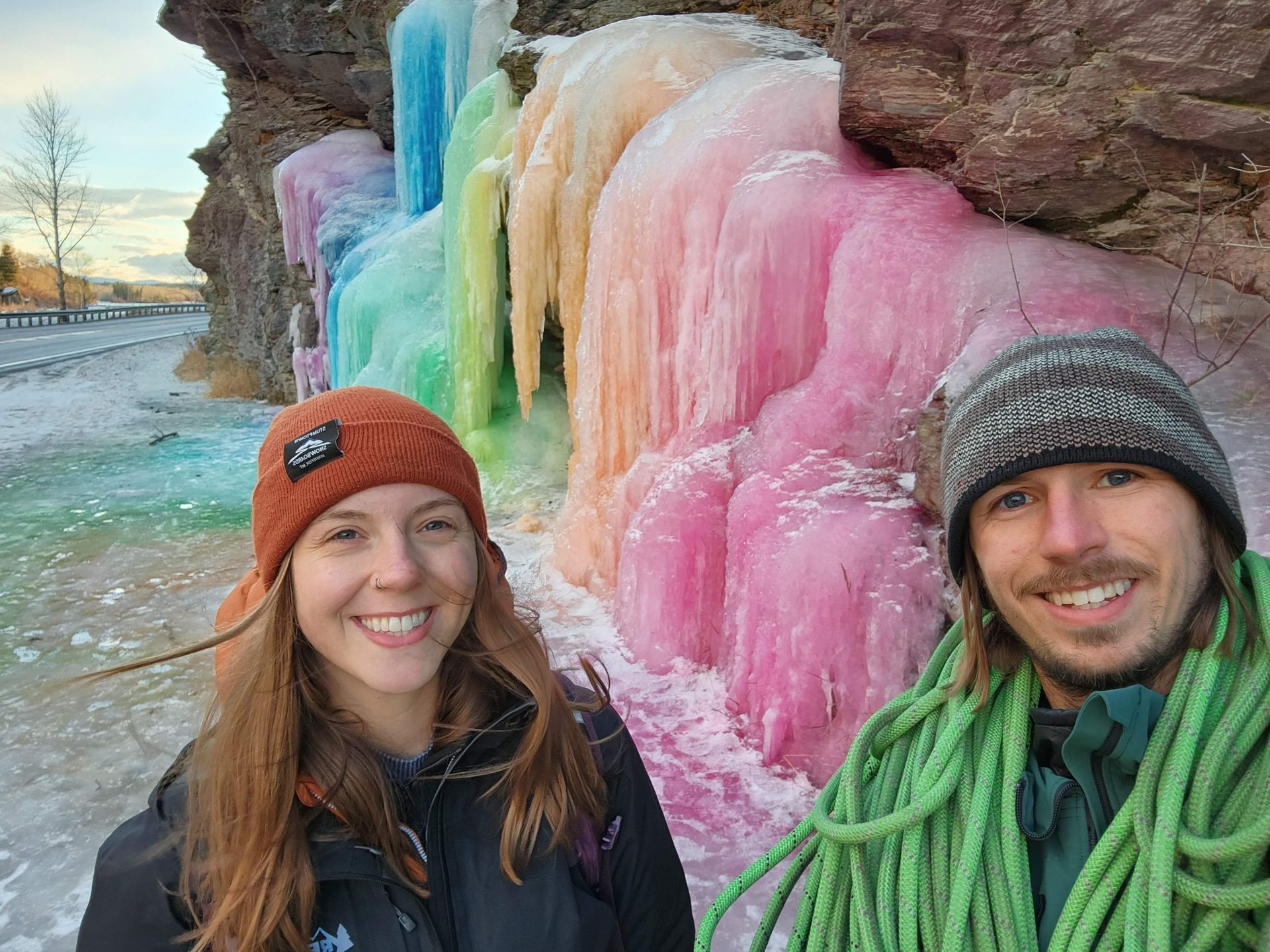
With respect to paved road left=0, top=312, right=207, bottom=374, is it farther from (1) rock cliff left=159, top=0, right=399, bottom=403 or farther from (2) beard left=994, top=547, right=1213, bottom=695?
(2) beard left=994, top=547, right=1213, bottom=695

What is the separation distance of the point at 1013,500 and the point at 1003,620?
221 millimetres

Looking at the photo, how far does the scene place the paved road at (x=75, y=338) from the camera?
816 inches

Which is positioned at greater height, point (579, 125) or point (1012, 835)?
point (579, 125)

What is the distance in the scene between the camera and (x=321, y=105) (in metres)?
12.9

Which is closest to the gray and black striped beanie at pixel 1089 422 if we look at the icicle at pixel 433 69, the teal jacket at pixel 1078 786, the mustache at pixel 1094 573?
the mustache at pixel 1094 573

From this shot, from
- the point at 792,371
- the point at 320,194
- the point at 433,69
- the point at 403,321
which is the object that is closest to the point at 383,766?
the point at 792,371

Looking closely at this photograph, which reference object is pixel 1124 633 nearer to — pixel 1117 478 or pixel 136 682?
pixel 1117 478

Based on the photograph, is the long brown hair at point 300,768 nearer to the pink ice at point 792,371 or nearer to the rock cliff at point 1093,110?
the pink ice at point 792,371

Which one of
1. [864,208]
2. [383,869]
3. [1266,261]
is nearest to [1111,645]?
[383,869]

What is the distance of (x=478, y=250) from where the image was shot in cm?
717

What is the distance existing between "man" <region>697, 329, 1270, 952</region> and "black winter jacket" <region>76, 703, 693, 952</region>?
0.18 meters

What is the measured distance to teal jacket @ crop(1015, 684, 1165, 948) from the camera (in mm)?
1224

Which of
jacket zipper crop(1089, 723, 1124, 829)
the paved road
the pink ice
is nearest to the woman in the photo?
jacket zipper crop(1089, 723, 1124, 829)

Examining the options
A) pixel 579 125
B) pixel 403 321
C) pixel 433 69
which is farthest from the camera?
pixel 433 69
